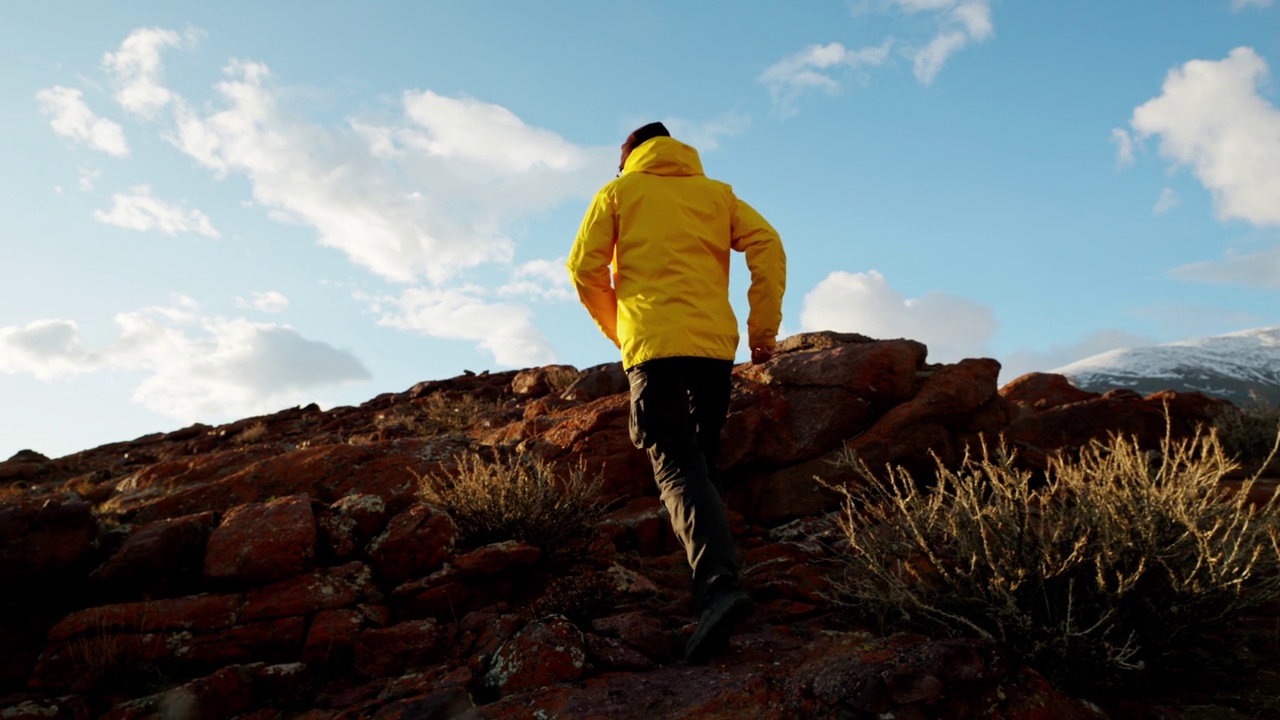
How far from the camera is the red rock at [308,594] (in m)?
3.67

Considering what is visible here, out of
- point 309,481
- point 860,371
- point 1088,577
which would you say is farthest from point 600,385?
point 1088,577

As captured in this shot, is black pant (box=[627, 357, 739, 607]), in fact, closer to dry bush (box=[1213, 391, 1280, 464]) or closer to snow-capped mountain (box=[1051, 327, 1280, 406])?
dry bush (box=[1213, 391, 1280, 464])

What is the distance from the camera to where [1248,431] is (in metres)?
9.16

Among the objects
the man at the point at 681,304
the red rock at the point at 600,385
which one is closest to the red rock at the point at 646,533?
the man at the point at 681,304

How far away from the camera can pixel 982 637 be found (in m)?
2.85

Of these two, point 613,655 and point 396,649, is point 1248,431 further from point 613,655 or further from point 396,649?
point 396,649

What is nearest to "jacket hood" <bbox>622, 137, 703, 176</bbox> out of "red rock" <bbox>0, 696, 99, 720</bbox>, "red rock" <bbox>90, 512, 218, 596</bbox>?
"red rock" <bbox>90, 512, 218, 596</bbox>

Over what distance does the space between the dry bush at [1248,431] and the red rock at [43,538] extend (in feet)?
35.6

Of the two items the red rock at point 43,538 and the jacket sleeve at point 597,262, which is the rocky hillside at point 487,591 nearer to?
the red rock at point 43,538

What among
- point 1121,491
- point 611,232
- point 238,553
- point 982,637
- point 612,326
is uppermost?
point 611,232

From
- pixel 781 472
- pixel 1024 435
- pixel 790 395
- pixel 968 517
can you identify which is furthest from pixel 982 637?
pixel 1024 435

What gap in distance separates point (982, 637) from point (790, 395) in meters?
3.10

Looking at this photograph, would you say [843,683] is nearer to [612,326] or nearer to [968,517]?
[968,517]

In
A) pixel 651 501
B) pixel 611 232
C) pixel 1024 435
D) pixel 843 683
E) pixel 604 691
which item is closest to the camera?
pixel 843 683
